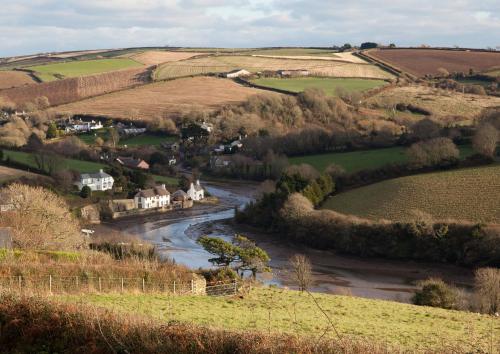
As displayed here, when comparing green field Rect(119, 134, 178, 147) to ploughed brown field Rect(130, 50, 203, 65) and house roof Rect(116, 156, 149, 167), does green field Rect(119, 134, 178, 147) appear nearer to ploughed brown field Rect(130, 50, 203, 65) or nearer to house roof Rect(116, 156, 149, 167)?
house roof Rect(116, 156, 149, 167)

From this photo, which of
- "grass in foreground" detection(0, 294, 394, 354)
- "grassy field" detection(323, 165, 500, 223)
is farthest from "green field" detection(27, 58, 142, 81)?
"grass in foreground" detection(0, 294, 394, 354)

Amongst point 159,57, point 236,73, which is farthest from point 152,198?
point 159,57

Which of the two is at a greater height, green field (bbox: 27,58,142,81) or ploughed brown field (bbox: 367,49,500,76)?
ploughed brown field (bbox: 367,49,500,76)

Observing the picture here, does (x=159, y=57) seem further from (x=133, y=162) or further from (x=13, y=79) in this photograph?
(x=133, y=162)

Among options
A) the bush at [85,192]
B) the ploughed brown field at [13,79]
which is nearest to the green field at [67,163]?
the bush at [85,192]

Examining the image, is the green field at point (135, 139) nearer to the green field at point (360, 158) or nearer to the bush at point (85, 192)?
the green field at point (360, 158)
